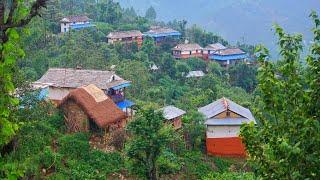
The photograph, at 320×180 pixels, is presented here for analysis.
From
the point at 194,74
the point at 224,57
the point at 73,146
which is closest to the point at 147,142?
the point at 73,146

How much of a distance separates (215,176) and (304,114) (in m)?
16.9

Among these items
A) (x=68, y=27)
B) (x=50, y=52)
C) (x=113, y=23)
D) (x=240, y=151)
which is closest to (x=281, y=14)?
(x=113, y=23)

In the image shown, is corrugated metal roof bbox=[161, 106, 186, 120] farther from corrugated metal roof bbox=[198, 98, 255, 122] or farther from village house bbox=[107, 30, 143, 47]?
village house bbox=[107, 30, 143, 47]

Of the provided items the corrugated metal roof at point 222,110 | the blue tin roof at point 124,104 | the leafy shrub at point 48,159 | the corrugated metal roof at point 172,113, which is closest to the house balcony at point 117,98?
the blue tin roof at point 124,104

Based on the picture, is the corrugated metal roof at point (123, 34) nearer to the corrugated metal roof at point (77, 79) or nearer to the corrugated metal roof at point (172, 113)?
the corrugated metal roof at point (77, 79)

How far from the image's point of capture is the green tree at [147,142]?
57.9ft

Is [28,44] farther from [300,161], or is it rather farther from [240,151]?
[300,161]

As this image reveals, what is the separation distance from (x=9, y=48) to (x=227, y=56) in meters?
52.9

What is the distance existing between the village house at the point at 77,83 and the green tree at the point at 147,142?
8729 mm

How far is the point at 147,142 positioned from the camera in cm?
1762

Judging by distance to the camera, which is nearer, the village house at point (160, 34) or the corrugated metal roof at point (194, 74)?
the corrugated metal roof at point (194, 74)

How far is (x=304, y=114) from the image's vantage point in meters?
5.23

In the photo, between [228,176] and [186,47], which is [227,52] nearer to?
[186,47]

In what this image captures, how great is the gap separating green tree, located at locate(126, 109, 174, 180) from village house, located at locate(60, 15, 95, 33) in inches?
1425
